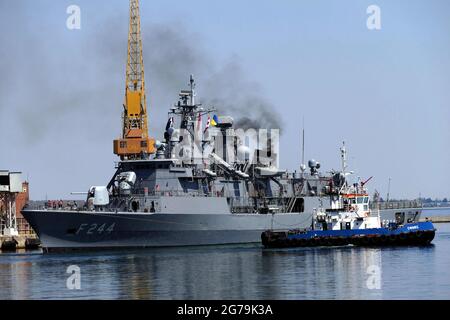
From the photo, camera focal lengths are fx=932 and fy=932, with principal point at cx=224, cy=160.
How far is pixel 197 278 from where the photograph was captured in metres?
49.8

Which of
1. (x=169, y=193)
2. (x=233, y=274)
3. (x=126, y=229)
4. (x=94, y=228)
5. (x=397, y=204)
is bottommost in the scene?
(x=233, y=274)

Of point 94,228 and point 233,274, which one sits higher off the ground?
point 94,228

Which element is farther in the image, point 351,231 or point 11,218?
point 11,218

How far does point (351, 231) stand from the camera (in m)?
69.4

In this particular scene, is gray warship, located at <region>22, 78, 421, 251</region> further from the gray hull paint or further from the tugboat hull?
the tugboat hull

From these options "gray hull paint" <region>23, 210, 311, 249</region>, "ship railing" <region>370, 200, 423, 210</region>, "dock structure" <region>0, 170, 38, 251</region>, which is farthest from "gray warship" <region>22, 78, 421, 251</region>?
"dock structure" <region>0, 170, 38, 251</region>

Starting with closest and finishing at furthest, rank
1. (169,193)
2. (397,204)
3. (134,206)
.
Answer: (134,206)
(169,193)
(397,204)

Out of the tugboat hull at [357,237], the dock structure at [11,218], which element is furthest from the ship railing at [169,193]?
the dock structure at [11,218]

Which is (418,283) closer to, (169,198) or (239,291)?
(239,291)

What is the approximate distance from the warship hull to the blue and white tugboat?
4.72 metres

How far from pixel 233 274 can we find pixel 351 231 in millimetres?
20017

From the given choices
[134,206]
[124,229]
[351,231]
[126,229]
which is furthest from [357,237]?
[124,229]

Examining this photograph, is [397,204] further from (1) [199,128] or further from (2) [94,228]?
(2) [94,228]
